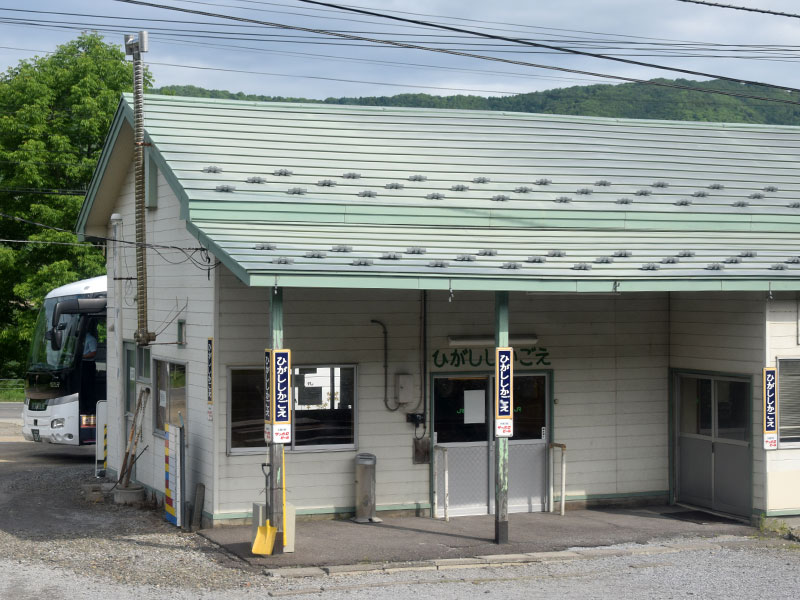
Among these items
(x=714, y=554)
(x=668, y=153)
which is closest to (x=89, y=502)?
(x=714, y=554)

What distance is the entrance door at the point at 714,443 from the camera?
48.5 feet

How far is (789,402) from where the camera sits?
14.6m

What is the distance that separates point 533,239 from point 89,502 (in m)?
8.00

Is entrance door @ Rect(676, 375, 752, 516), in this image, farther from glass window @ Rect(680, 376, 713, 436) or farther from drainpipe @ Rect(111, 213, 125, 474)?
→ drainpipe @ Rect(111, 213, 125, 474)

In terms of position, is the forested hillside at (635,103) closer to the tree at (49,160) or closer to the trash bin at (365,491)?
the tree at (49,160)

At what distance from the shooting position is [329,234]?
14.2 m

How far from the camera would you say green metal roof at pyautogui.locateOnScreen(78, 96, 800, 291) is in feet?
43.3

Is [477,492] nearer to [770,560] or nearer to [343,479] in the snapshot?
[343,479]

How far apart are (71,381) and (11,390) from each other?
1559 centimetres

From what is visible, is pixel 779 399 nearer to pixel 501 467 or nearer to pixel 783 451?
pixel 783 451

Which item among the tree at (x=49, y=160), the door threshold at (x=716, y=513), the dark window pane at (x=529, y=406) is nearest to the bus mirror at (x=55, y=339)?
the dark window pane at (x=529, y=406)

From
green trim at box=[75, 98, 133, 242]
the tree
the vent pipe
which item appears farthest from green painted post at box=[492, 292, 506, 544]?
the tree

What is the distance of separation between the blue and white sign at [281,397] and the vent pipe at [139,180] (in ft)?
14.1

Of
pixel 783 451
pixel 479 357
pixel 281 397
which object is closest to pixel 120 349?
pixel 479 357
